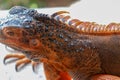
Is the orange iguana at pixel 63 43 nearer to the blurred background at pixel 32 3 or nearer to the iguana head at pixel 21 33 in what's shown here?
the iguana head at pixel 21 33

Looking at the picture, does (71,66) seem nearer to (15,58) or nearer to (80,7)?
(15,58)

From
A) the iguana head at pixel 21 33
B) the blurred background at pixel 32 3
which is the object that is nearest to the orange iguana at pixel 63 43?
the iguana head at pixel 21 33

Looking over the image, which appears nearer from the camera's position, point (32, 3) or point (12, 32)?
point (12, 32)

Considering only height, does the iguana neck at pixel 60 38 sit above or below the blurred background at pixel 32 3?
below

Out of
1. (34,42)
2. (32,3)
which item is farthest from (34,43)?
(32,3)

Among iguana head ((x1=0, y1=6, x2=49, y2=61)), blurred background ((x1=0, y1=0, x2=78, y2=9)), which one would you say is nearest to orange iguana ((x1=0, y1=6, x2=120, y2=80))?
iguana head ((x1=0, y1=6, x2=49, y2=61))

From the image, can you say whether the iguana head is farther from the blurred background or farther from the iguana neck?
the blurred background

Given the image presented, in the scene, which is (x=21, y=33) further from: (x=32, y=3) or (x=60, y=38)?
(x=32, y=3)
